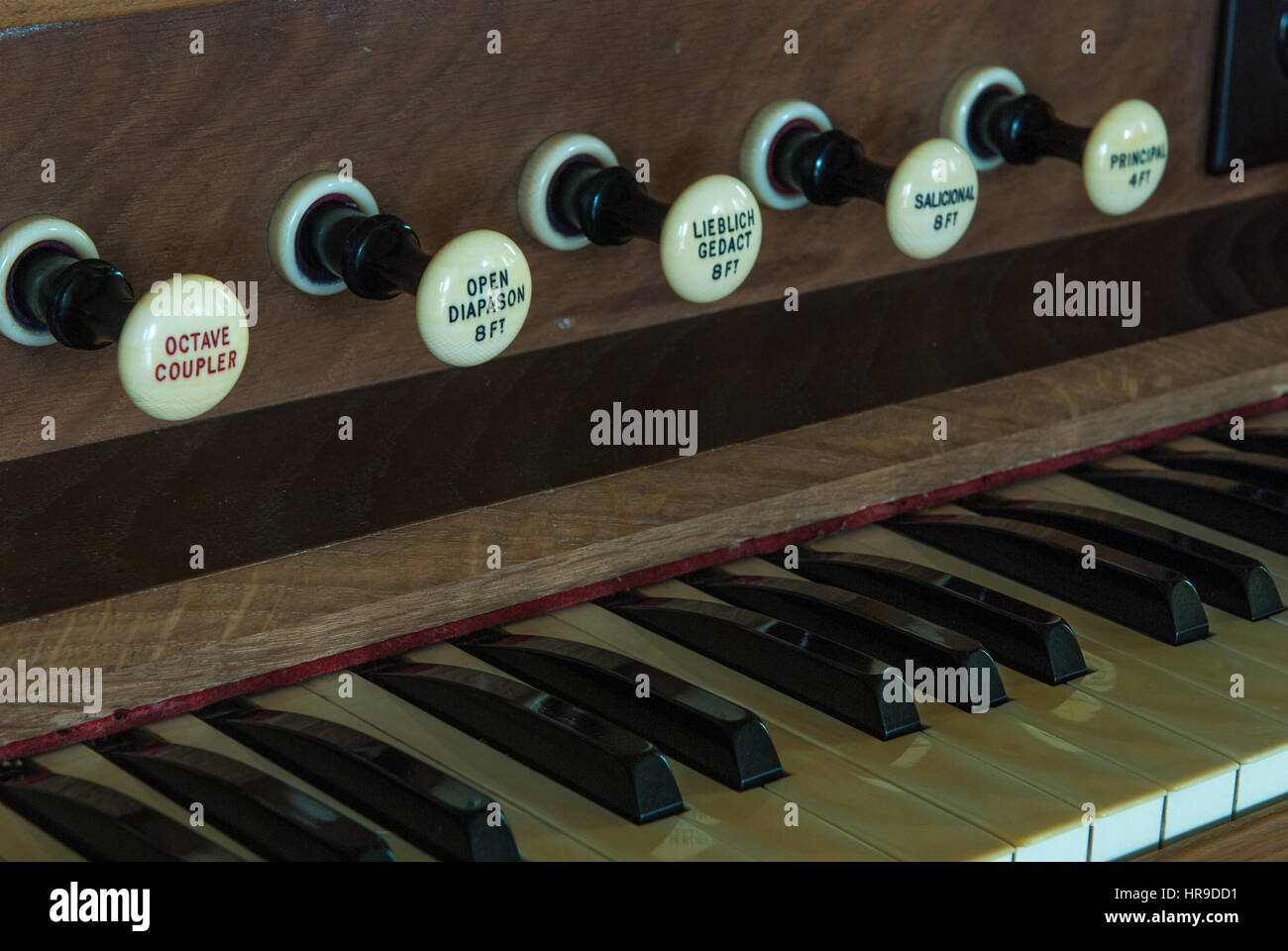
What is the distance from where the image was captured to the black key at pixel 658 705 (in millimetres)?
1164

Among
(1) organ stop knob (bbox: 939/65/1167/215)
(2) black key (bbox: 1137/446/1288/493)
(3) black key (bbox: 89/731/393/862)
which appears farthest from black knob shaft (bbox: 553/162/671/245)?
(2) black key (bbox: 1137/446/1288/493)

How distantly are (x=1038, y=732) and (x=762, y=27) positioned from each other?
65cm

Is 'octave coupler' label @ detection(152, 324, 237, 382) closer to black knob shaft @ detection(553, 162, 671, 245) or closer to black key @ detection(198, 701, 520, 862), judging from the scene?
black key @ detection(198, 701, 520, 862)

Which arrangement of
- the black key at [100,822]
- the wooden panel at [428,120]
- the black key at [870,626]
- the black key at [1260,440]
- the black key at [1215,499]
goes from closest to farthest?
the black key at [100,822], the wooden panel at [428,120], the black key at [870,626], the black key at [1215,499], the black key at [1260,440]

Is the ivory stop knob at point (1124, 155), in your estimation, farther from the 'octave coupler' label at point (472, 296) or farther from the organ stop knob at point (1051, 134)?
the 'octave coupler' label at point (472, 296)

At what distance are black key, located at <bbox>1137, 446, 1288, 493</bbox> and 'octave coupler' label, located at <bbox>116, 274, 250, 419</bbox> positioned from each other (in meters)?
0.98

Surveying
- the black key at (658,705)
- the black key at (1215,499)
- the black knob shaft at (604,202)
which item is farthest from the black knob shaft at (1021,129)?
the black key at (658,705)

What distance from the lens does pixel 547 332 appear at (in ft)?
4.80

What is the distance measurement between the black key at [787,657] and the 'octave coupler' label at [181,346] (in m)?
0.41

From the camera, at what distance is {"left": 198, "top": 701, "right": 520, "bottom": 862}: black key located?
105 cm

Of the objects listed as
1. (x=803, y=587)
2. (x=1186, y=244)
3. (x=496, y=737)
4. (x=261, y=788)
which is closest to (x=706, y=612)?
(x=803, y=587)

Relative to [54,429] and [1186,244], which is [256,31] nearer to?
[54,429]

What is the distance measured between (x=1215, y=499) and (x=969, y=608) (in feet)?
1.20

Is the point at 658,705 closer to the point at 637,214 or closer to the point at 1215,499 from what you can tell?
the point at 637,214
